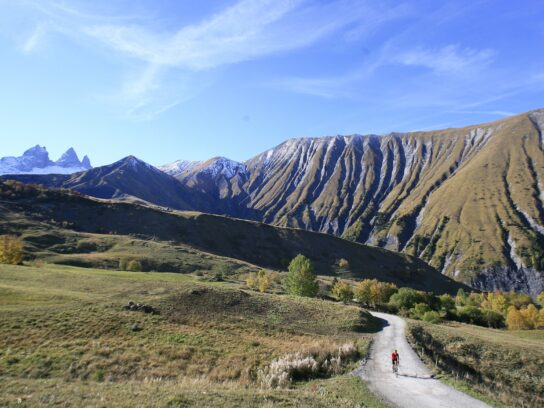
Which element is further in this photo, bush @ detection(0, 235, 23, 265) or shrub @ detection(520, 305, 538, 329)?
shrub @ detection(520, 305, 538, 329)

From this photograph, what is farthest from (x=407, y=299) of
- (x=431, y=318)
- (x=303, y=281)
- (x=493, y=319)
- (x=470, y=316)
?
(x=303, y=281)

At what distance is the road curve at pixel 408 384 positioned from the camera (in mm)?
22766

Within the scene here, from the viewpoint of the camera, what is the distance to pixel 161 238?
159 meters

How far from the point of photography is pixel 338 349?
1359 inches

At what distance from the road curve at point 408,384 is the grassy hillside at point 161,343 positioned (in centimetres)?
149

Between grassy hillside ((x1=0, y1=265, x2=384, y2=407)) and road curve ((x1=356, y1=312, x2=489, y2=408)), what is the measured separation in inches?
58.5

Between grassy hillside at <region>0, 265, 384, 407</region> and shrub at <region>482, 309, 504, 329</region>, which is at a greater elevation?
grassy hillside at <region>0, 265, 384, 407</region>

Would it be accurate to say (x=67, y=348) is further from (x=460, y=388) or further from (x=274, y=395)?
(x=460, y=388)

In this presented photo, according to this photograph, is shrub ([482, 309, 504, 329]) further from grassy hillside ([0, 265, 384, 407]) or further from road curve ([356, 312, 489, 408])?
road curve ([356, 312, 489, 408])

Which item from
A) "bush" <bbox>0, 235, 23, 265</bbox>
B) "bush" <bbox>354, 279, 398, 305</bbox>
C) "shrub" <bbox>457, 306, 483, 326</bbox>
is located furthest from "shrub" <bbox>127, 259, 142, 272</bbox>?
"shrub" <bbox>457, 306, 483, 326</bbox>

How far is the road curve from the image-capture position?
22766mm

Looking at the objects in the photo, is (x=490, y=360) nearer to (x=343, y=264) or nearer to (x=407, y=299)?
(x=407, y=299)

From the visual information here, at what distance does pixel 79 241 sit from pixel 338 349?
11479 centimetres

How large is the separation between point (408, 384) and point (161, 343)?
21175 millimetres
